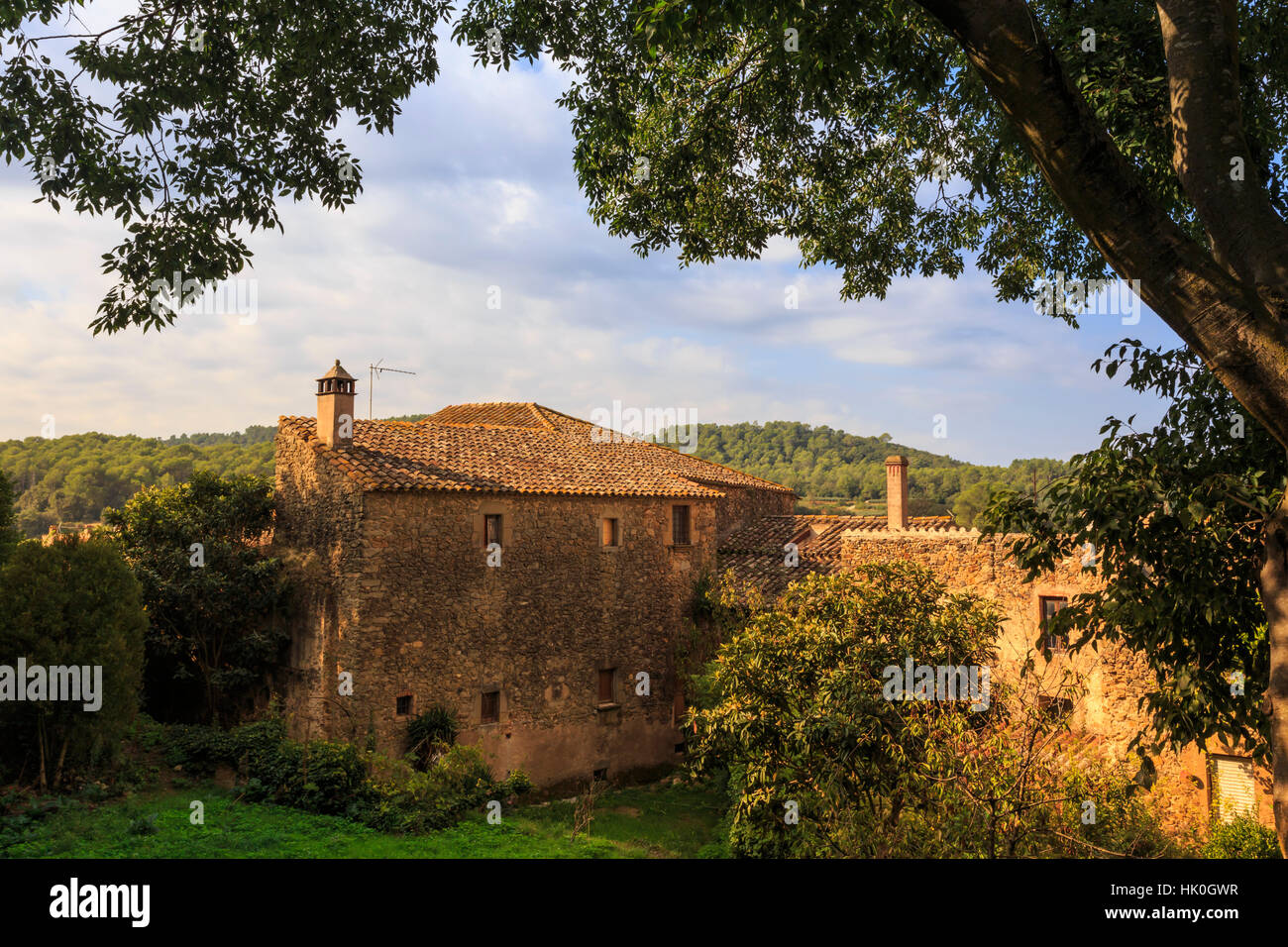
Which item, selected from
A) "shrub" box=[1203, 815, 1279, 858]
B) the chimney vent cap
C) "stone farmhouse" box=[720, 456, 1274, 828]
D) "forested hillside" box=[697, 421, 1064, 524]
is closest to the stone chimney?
the chimney vent cap

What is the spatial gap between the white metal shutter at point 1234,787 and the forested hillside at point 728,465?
33.7 ft

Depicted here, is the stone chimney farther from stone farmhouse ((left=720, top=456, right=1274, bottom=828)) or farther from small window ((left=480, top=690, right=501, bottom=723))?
stone farmhouse ((left=720, top=456, right=1274, bottom=828))

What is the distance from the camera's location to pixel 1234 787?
13227mm

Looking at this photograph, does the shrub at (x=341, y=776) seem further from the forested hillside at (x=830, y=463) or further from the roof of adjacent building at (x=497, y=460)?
the forested hillside at (x=830, y=463)

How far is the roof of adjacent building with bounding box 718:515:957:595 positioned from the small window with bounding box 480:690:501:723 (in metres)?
5.87

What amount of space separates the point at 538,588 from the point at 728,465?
26.1 metres

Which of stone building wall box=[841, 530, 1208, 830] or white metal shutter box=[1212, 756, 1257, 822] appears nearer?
white metal shutter box=[1212, 756, 1257, 822]

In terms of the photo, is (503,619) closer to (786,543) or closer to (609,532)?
(609,532)

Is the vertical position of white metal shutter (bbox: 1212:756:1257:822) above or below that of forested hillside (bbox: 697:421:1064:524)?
below

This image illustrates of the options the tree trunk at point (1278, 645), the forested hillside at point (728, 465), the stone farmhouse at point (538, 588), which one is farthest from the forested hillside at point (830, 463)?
the tree trunk at point (1278, 645)

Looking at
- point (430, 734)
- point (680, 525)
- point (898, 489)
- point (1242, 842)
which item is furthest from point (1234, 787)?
point (430, 734)

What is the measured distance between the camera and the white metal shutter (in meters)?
13.0

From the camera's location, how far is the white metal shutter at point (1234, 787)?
13039 millimetres
